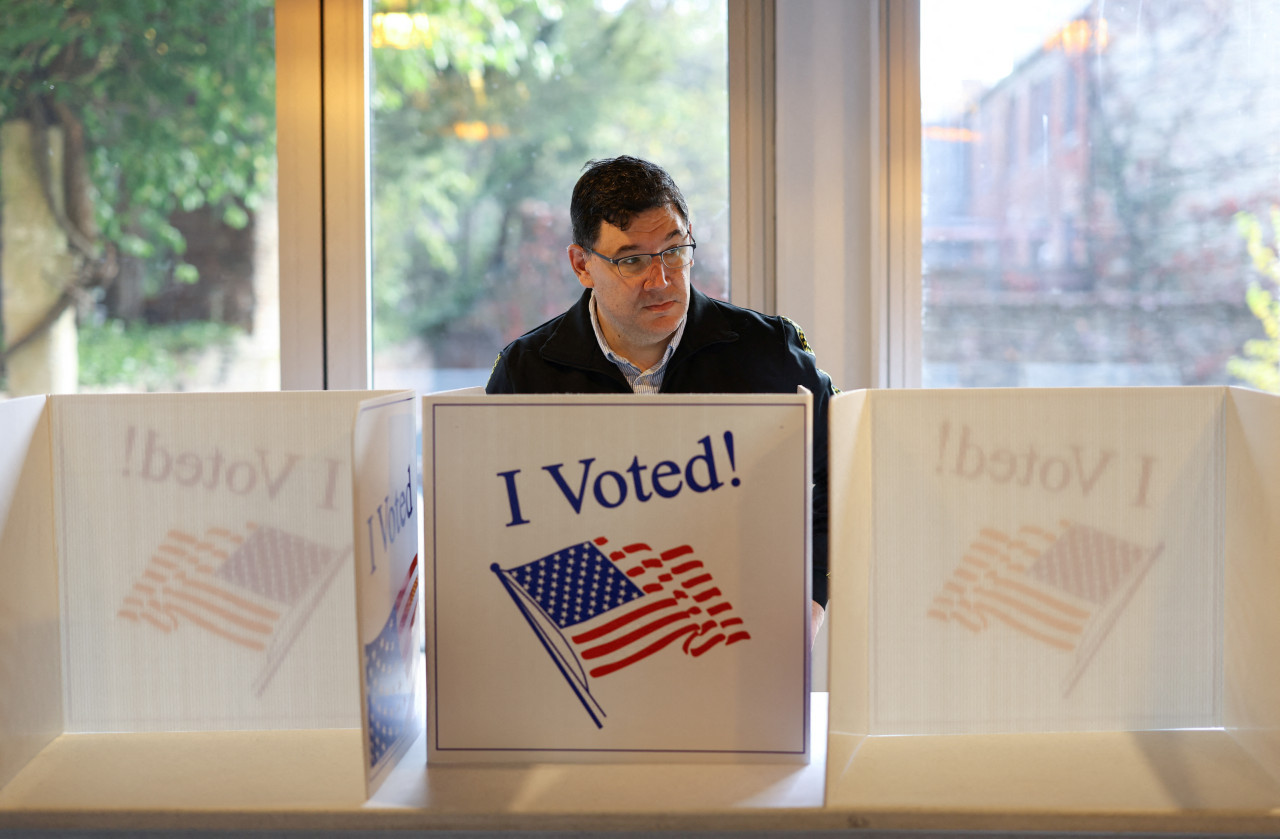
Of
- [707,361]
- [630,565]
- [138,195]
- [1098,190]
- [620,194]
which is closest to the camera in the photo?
[630,565]

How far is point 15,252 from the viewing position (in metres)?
2.37

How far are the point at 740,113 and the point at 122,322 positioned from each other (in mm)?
1591

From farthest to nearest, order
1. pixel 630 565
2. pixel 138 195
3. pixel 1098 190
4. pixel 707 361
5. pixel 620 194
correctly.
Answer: pixel 138 195, pixel 1098 190, pixel 707 361, pixel 620 194, pixel 630 565

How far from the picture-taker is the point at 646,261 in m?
1.47

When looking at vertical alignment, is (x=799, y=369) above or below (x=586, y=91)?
below

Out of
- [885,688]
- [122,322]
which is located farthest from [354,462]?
[122,322]

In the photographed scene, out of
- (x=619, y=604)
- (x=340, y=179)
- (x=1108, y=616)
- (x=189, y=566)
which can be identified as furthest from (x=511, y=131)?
(x=1108, y=616)

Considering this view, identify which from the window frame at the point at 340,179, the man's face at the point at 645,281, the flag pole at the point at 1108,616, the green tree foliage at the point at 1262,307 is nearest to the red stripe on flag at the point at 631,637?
the flag pole at the point at 1108,616

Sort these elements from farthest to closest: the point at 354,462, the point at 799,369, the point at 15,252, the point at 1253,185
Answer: the point at 15,252 → the point at 1253,185 → the point at 799,369 → the point at 354,462

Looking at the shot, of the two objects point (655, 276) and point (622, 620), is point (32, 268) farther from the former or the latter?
point (622, 620)

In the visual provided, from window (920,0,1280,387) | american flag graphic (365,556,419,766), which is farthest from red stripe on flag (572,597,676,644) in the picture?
window (920,0,1280,387)

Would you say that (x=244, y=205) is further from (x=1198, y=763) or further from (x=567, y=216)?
(x=1198, y=763)

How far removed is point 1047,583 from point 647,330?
0.78 metres

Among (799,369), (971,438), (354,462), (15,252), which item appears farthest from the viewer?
(15,252)
